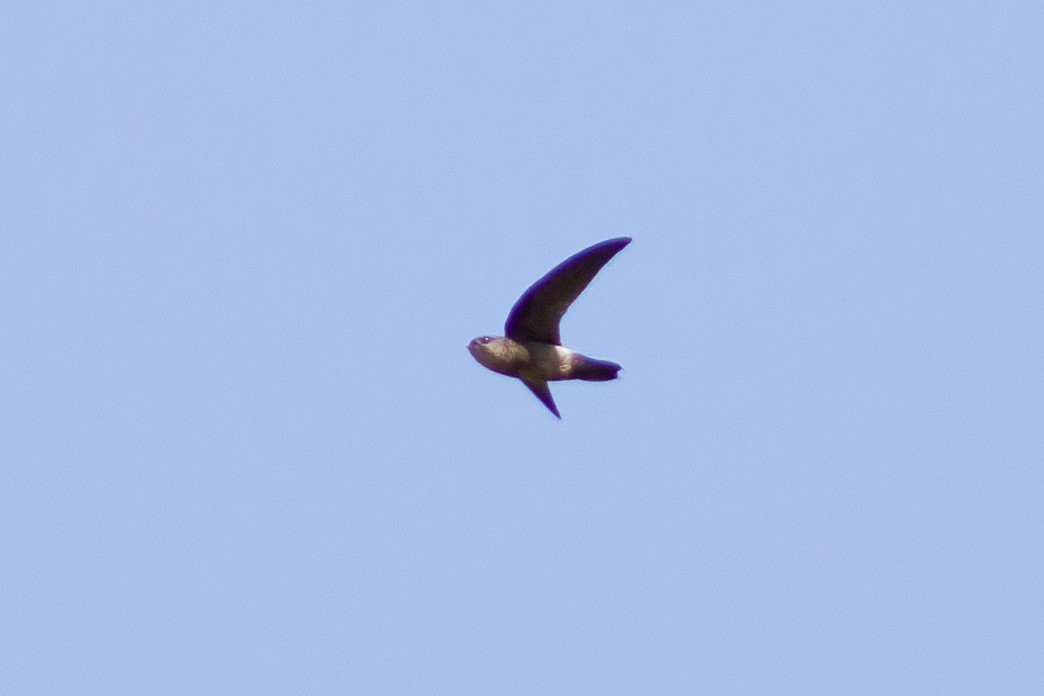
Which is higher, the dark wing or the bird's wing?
the dark wing

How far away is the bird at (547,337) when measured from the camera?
1549cm

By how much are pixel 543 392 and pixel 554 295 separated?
0.94 meters

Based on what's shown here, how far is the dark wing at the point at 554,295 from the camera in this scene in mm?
15438

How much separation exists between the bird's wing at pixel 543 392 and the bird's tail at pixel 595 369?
50 cm

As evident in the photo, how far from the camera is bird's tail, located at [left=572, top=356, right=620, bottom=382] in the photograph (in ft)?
51.1

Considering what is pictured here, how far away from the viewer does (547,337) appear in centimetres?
1575

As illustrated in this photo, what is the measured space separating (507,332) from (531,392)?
0.71 m

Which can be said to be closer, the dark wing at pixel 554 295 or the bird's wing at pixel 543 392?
the dark wing at pixel 554 295

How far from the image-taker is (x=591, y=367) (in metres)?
15.6

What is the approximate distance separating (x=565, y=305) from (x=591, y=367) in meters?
0.49

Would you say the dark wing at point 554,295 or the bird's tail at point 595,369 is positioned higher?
the dark wing at point 554,295

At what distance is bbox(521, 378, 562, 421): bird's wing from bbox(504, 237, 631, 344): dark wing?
475 mm

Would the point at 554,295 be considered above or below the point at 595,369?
above

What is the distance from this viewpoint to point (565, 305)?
15.7 m
